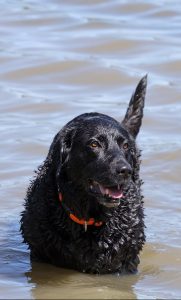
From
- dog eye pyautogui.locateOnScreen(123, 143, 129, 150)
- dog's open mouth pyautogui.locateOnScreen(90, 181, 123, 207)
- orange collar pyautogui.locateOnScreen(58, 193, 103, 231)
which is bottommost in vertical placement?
orange collar pyautogui.locateOnScreen(58, 193, 103, 231)

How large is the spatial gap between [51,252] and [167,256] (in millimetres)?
999

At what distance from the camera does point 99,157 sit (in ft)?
20.4

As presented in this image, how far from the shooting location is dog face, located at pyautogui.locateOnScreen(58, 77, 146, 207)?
609 centimetres

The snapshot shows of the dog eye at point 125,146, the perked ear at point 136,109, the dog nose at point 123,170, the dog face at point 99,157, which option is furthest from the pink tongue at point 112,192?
the perked ear at point 136,109

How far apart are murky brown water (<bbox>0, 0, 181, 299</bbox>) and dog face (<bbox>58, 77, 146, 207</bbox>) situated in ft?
2.26

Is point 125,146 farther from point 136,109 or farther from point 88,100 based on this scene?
point 88,100

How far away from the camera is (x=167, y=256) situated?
7055mm

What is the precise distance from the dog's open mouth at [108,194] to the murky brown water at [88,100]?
0.62 metres

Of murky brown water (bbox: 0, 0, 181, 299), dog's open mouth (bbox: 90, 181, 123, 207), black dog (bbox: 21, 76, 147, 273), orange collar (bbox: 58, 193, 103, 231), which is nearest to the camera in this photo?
dog's open mouth (bbox: 90, 181, 123, 207)

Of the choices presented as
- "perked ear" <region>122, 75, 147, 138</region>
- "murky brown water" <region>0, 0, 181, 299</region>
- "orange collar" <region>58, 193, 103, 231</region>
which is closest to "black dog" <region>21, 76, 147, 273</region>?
"orange collar" <region>58, 193, 103, 231</region>

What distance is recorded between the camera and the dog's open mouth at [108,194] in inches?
241

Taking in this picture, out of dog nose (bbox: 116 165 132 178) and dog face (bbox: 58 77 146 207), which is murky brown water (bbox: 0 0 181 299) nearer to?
dog face (bbox: 58 77 146 207)

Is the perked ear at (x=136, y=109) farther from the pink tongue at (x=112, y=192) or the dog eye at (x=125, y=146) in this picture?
the pink tongue at (x=112, y=192)

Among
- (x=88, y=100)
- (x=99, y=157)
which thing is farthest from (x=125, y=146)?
(x=88, y=100)
